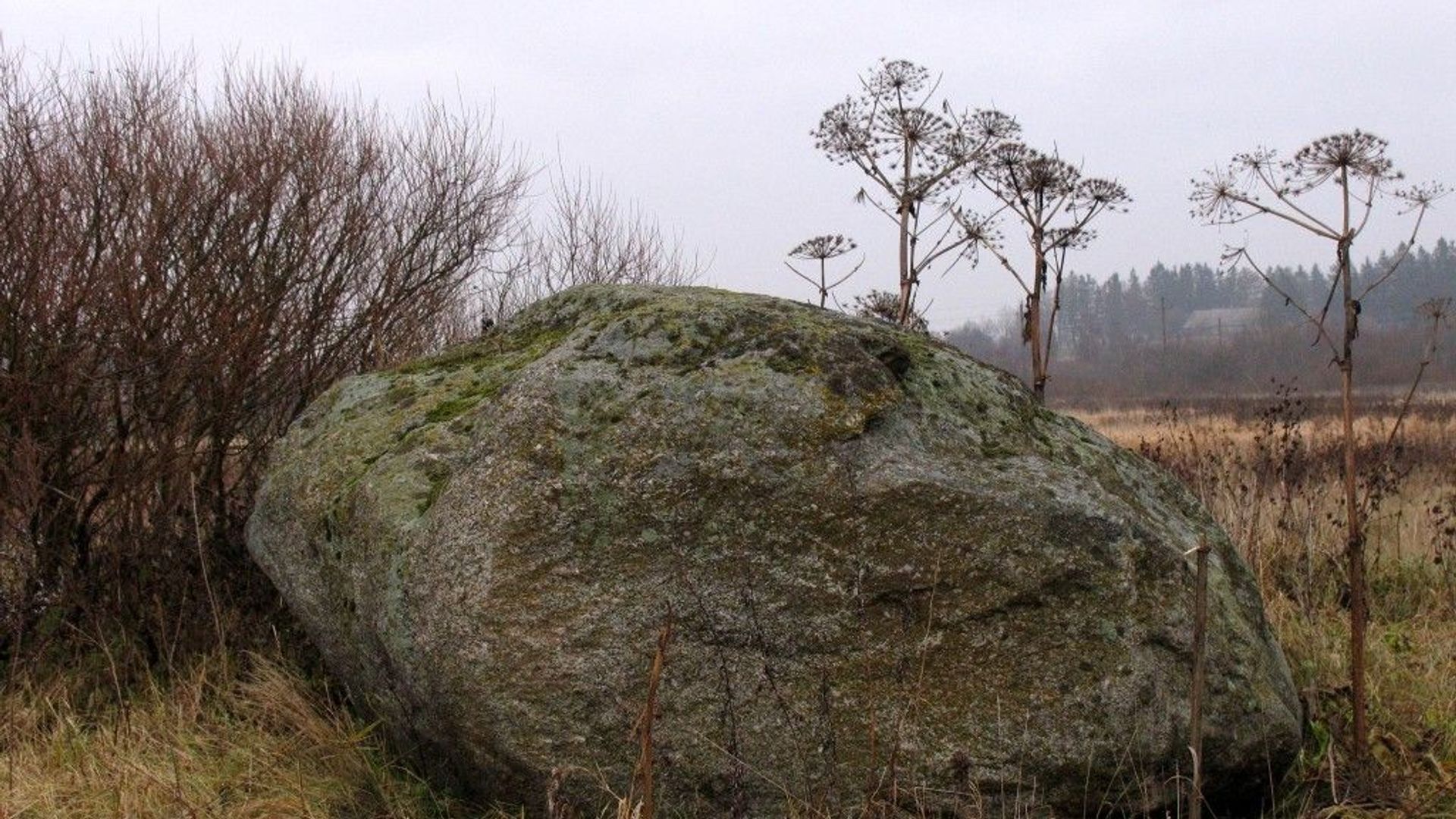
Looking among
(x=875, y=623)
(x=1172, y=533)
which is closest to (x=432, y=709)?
(x=875, y=623)

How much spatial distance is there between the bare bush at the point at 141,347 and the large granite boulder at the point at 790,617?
78.8 inches

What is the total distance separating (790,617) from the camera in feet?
9.06

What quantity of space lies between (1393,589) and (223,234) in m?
5.48

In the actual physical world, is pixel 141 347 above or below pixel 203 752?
above

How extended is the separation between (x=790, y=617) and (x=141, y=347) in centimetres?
314

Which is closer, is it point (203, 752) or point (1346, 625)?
point (203, 752)

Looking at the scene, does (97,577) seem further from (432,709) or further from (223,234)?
(432,709)

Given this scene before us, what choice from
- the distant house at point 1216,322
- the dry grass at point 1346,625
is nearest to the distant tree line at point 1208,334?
the distant house at point 1216,322

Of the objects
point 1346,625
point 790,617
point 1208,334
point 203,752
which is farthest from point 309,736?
point 1208,334

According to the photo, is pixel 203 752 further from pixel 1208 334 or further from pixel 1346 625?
pixel 1208 334

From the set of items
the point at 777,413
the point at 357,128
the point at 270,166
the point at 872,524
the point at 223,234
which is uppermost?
the point at 357,128

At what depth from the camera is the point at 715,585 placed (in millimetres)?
2773

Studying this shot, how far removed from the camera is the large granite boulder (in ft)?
9.02

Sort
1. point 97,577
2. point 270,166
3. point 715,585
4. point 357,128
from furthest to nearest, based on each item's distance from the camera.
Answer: point 357,128 < point 270,166 < point 97,577 < point 715,585
